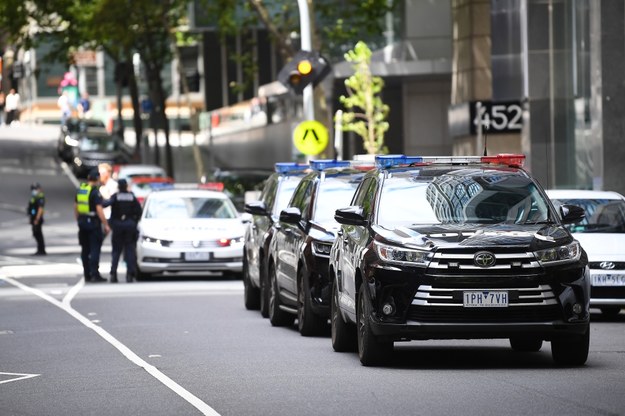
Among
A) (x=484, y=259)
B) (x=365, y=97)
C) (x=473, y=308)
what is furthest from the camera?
(x=365, y=97)

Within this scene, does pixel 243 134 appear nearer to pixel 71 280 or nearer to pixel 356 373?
pixel 71 280

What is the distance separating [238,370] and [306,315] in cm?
388

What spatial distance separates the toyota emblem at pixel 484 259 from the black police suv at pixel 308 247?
4207 millimetres

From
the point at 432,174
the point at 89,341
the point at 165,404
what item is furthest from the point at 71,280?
the point at 165,404

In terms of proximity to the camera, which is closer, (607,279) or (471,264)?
(471,264)

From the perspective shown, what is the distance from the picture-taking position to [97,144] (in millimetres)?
71250

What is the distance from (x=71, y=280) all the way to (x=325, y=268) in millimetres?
13748

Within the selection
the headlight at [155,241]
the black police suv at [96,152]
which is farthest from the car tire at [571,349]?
the black police suv at [96,152]

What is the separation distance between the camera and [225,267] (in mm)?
30672

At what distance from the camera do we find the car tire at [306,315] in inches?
740

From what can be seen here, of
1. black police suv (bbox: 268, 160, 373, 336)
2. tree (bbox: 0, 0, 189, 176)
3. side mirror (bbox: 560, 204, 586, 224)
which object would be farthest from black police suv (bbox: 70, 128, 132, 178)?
side mirror (bbox: 560, 204, 586, 224)

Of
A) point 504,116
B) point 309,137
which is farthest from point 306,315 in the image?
point 504,116

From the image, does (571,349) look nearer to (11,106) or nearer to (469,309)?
(469,309)

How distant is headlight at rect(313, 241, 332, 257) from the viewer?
18.5 m
